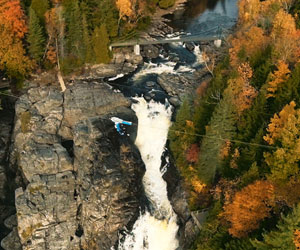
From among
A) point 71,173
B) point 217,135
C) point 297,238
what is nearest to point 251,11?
point 217,135

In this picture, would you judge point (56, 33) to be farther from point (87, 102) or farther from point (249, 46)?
point (249, 46)

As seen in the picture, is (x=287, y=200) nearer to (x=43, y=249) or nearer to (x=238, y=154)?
(x=238, y=154)

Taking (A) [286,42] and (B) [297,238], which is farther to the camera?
(A) [286,42]

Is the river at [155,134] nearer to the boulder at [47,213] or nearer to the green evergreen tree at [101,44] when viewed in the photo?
the green evergreen tree at [101,44]

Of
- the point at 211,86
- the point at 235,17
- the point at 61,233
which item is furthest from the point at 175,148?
the point at 235,17

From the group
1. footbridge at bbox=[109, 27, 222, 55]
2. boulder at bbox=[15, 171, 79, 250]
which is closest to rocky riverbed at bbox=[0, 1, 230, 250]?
boulder at bbox=[15, 171, 79, 250]

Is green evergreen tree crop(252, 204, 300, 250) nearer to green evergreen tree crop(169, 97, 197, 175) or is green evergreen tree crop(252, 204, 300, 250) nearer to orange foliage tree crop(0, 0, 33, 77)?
green evergreen tree crop(169, 97, 197, 175)

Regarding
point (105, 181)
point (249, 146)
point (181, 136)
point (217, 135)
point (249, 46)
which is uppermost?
point (249, 46)
